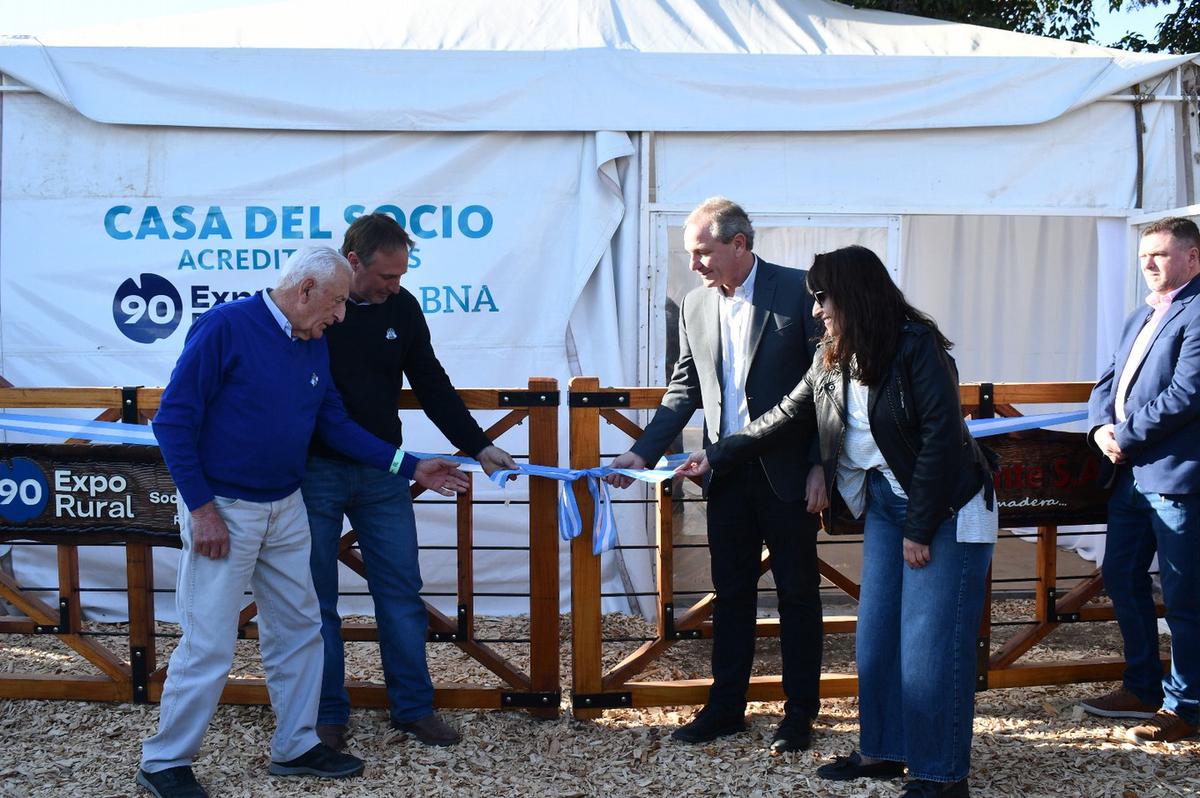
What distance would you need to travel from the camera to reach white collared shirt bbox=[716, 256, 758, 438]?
3902mm

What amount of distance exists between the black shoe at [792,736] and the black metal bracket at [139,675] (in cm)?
246

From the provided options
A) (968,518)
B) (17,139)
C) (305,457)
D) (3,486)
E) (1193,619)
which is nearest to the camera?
(968,518)

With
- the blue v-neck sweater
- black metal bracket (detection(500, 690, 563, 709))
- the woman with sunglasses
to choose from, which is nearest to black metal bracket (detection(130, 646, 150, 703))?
the blue v-neck sweater

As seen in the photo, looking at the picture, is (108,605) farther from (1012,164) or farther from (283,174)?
(1012,164)

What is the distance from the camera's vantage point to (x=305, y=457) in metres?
3.69

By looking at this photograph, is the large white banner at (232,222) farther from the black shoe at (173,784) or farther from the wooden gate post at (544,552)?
the black shoe at (173,784)

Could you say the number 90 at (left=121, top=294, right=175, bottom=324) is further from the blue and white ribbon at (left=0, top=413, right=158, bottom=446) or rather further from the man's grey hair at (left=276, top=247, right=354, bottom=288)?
the man's grey hair at (left=276, top=247, right=354, bottom=288)

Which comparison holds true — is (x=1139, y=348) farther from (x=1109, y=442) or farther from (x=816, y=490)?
(x=816, y=490)

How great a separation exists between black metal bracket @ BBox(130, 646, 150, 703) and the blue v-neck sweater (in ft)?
4.19

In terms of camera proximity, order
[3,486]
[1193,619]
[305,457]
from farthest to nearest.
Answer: [3,486], [1193,619], [305,457]

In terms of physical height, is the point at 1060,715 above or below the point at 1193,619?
below

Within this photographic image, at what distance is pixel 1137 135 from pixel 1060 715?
328cm

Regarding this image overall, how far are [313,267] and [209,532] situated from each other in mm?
884

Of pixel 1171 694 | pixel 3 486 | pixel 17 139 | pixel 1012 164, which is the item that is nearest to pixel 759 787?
pixel 1171 694
